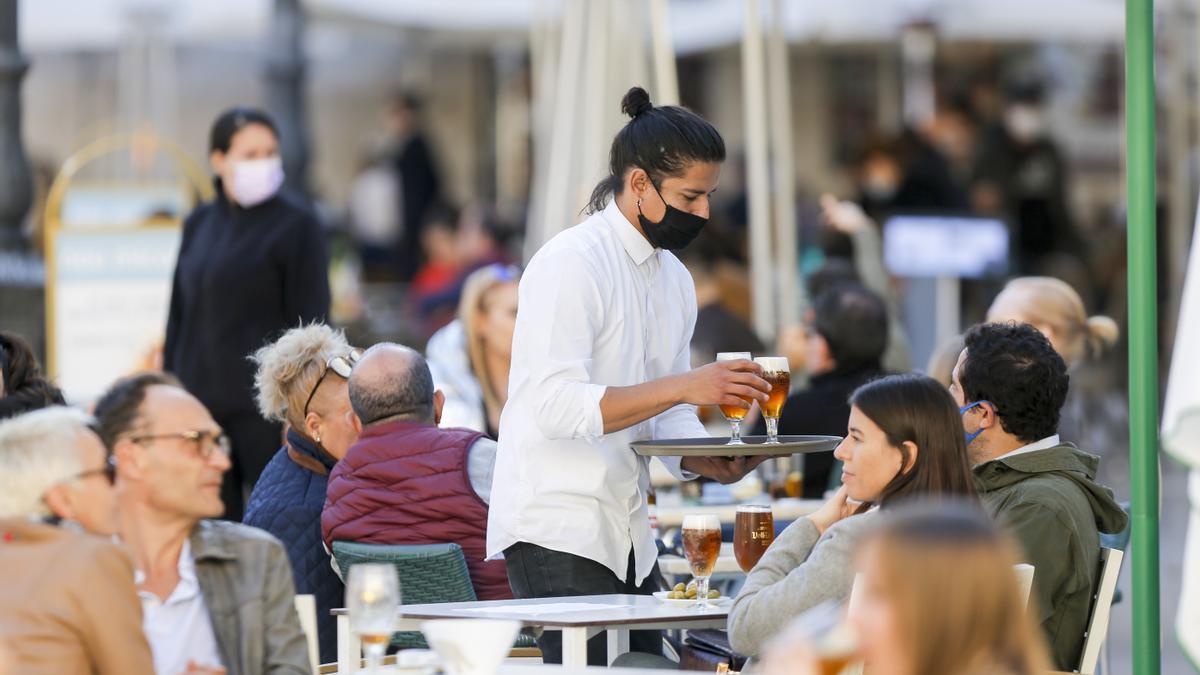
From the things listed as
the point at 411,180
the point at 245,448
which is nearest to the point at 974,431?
the point at 245,448

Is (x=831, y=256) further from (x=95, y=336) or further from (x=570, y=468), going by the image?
(x=570, y=468)

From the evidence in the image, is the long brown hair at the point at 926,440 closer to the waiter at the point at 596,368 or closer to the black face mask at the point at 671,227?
the waiter at the point at 596,368

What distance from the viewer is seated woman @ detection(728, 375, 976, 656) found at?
368 cm

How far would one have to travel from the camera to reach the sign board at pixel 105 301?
28.0 ft

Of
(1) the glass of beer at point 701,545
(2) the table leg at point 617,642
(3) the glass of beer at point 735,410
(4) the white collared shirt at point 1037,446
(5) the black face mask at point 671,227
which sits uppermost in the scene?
(5) the black face mask at point 671,227

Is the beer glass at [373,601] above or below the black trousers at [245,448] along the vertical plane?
above

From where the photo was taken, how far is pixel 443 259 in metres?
13.8

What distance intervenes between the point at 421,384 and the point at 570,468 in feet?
2.08

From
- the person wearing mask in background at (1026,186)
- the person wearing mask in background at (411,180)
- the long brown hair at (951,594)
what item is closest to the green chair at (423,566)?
the long brown hair at (951,594)

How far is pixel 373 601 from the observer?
317cm

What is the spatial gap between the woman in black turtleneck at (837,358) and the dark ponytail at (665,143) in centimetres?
231

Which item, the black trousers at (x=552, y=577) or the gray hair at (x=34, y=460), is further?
the black trousers at (x=552, y=577)

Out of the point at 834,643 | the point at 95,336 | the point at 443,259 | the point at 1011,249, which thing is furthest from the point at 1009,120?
the point at 834,643

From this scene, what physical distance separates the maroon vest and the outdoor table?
427 millimetres
